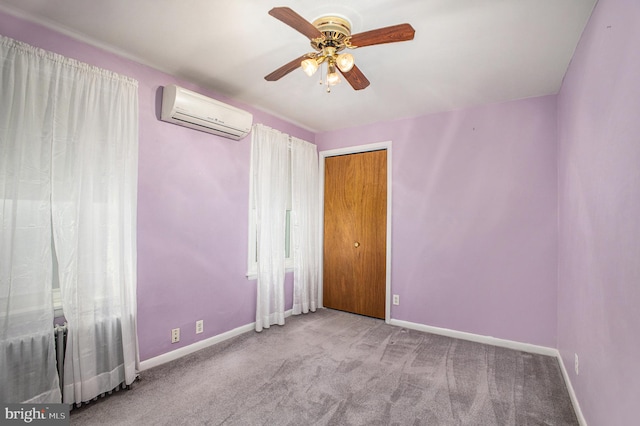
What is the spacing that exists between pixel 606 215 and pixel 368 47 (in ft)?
5.62

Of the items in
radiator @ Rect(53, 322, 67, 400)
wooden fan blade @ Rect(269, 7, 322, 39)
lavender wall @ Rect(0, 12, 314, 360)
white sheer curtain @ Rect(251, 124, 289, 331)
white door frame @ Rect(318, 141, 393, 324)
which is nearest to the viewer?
wooden fan blade @ Rect(269, 7, 322, 39)

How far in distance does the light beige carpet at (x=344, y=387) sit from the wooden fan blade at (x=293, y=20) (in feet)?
7.36

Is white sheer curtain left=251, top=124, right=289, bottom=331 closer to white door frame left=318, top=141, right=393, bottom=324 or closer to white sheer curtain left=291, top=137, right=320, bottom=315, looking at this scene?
white sheer curtain left=291, top=137, right=320, bottom=315

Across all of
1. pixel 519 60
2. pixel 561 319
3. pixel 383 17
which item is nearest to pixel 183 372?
pixel 383 17

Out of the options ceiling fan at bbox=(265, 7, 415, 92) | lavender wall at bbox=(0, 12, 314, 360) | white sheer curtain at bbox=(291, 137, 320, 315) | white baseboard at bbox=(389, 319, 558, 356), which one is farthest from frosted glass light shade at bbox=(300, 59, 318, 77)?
white baseboard at bbox=(389, 319, 558, 356)

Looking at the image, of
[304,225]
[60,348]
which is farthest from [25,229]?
[304,225]

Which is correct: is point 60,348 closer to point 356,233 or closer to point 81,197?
point 81,197

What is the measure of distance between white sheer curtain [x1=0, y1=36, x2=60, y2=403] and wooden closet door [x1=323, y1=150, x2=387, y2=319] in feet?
9.75

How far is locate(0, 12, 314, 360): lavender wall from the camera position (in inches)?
95.9

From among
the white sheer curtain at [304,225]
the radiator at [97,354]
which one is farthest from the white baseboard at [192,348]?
the white sheer curtain at [304,225]

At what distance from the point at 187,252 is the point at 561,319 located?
332 centimetres

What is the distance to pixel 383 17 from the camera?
1841mm

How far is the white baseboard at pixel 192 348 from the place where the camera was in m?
2.48

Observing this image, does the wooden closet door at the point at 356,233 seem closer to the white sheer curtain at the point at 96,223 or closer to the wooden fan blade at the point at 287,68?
the wooden fan blade at the point at 287,68
